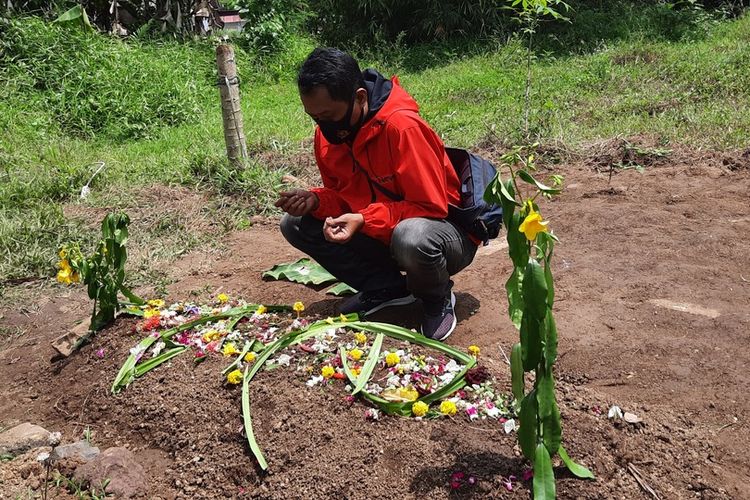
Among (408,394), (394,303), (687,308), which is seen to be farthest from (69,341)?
(687,308)

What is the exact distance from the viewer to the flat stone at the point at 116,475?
2084mm

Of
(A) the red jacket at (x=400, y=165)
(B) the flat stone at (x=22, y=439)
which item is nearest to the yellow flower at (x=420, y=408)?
(A) the red jacket at (x=400, y=165)

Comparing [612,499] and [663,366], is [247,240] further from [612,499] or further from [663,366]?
[612,499]

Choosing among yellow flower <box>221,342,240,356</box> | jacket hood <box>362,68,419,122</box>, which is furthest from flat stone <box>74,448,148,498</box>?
jacket hood <box>362,68,419,122</box>

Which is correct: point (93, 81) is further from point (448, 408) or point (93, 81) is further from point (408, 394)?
point (448, 408)

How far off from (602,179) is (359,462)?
3.09 m

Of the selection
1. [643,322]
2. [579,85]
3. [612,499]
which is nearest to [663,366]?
[643,322]

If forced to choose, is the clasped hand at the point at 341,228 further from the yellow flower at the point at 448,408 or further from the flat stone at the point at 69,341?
the flat stone at the point at 69,341

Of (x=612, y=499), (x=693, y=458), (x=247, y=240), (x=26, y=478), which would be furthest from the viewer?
(x=247, y=240)

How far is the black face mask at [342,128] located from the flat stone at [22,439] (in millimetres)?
1452

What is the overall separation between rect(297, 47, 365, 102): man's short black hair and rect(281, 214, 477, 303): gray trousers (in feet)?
1.73

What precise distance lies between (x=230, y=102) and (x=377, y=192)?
2332mm

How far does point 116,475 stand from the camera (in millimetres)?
2121

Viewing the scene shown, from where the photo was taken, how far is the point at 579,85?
22.0 ft
